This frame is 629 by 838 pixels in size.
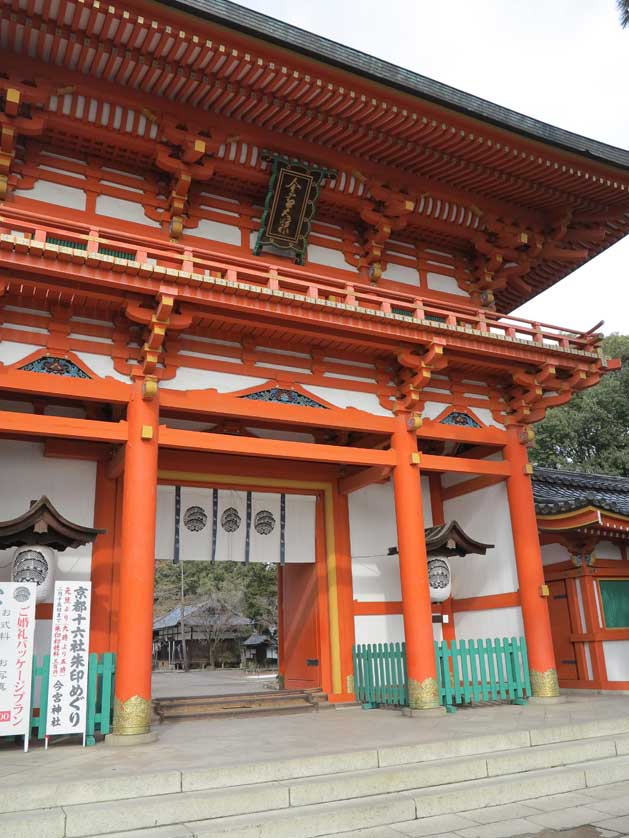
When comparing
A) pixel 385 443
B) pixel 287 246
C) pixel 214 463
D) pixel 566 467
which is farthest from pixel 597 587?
pixel 566 467

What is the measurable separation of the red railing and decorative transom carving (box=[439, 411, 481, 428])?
125cm

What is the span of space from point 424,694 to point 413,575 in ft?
4.46

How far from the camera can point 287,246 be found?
8836 millimetres

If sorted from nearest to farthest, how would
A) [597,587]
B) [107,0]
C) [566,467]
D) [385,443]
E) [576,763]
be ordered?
1. [576,763]
2. [107,0]
3. [385,443]
4. [597,587]
5. [566,467]

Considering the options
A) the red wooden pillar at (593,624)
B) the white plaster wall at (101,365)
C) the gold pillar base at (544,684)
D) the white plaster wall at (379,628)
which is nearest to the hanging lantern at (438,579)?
the white plaster wall at (379,628)

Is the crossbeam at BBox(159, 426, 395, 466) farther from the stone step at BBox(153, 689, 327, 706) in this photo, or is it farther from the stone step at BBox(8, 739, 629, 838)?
the stone step at BBox(8, 739, 629, 838)

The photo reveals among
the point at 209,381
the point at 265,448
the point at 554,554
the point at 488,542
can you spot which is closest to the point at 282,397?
the point at 265,448

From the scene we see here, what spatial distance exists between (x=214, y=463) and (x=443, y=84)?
19.4 feet

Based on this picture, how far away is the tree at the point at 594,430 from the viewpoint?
27234 millimetres

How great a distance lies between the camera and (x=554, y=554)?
36.1 ft

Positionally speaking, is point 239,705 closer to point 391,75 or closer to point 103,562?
point 103,562

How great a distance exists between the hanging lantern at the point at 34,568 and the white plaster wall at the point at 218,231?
4.35 m

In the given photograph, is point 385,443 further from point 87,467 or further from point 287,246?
point 87,467

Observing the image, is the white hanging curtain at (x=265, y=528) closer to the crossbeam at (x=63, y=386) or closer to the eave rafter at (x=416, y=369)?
the eave rafter at (x=416, y=369)
